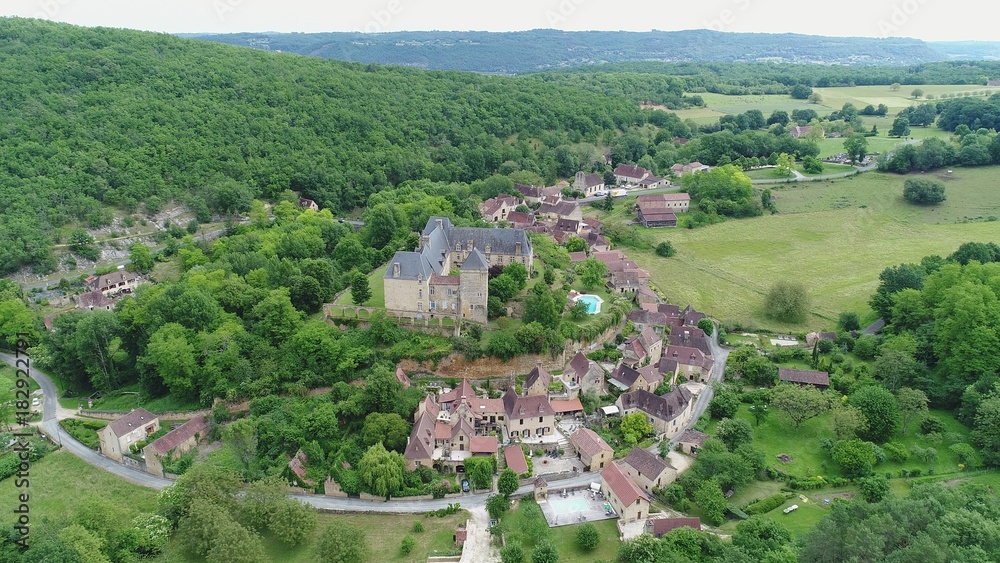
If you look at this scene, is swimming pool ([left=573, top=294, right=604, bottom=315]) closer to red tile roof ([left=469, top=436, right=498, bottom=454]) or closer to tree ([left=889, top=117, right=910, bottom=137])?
red tile roof ([left=469, top=436, right=498, bottom=454])

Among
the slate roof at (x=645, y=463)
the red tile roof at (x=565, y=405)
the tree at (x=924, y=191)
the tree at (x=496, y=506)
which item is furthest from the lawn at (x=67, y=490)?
the tree at (x=924, y=191)

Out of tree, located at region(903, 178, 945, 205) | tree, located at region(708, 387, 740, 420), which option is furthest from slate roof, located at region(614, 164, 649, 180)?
tree, located at region(708, 387, 740, 420)

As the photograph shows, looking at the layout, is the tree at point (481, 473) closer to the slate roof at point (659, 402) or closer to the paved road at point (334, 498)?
the paved road at point (334, 498)

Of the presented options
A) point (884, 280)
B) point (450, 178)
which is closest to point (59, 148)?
point (450, 178)

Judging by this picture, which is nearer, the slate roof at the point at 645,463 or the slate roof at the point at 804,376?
→ the slate roof at the point at 645,463

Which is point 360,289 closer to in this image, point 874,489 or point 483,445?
point 483,445

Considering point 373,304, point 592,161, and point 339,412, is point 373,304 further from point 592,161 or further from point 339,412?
point 592,161
